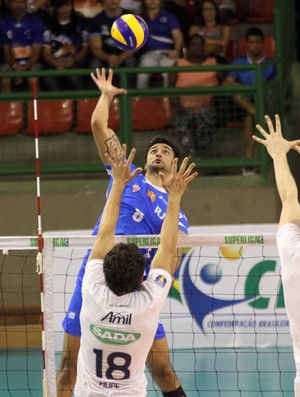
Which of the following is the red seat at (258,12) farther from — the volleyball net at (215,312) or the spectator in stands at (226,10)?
the volleyball net at (215,312)

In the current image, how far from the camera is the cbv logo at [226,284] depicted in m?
10.5

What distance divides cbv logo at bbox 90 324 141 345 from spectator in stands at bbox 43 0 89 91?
7.82 metres

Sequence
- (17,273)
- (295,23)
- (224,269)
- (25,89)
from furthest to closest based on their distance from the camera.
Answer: (295,23) < (25,89) < (17,273) < (224,269)

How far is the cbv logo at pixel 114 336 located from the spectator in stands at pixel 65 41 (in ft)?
25.7

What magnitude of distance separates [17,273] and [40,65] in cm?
290

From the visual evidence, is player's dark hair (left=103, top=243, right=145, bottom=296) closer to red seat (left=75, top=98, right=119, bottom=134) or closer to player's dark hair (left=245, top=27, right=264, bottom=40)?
red seat (left=75, top=98, right=119, bottom=134)

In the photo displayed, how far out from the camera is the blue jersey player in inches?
255

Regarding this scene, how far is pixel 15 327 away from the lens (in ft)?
35.9

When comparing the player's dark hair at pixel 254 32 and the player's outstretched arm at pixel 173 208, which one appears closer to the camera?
the player's outstretched arm at pixel 173 208

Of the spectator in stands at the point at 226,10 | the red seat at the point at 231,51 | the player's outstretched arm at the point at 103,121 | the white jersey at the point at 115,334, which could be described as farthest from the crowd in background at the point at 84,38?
the white jersey at the point at 115,334

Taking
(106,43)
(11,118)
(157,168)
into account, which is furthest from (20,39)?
(157,168)

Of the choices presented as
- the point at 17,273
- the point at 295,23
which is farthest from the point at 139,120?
the point at 295,23

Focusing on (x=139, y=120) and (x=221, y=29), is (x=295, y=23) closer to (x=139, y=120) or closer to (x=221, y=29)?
(x=221, y=29)

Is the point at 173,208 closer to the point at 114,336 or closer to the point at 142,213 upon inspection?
the point at 114,336
